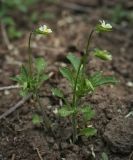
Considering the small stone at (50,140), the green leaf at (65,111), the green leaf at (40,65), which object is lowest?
the small stone at (50,140)

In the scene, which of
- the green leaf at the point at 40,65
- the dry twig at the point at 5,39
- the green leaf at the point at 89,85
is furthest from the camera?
the dry twig at the point at 5,39

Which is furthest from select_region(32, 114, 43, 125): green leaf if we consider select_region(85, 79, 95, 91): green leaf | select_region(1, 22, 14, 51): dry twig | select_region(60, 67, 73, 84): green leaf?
select_region(1, 22, 14, 51): dry twig

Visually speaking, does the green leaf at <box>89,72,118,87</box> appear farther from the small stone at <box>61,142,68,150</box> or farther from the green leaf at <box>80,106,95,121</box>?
the small stone at <box>61,142,68,150</box>

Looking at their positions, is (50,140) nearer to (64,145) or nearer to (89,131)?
(64,145)

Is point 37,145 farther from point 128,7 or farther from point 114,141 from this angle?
point 128,7

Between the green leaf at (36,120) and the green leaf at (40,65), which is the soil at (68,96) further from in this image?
the green leaf at (40,65)

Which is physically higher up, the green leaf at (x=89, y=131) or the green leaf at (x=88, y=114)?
the green leaf at (x=88, y=114)

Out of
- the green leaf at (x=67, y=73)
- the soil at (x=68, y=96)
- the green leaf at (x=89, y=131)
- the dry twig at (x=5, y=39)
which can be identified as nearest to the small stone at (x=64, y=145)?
the soil at (x=68, y=96)

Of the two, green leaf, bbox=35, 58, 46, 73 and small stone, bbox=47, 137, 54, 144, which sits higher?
Result: green leaf, bbox=35, 58, 46, 73

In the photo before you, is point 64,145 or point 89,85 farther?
point 64,145

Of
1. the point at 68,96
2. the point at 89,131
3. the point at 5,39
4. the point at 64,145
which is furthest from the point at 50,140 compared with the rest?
the point at 5,39
